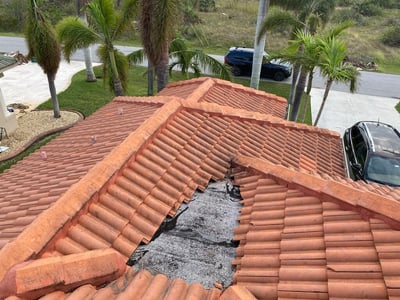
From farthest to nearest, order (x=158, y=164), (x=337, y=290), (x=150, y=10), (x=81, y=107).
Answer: (x=81, y=107), (x=150, y=10), (x=158, y=164), (x=337, y=290)

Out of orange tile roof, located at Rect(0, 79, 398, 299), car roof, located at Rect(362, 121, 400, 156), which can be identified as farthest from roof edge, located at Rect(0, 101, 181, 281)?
car roof, located at Rect(362, 121, 400, 156)

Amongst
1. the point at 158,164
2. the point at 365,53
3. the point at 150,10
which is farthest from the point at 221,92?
the point at 365,53

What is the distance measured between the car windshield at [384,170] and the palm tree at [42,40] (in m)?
12.6

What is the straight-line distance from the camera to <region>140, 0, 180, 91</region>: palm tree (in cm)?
1017

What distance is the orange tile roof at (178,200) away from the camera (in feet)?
10.6

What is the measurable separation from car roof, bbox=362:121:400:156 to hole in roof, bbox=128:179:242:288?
8094 mm

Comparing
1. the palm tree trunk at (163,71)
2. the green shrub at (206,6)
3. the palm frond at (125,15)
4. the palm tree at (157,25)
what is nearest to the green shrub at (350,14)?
the green shrub at (206,6)

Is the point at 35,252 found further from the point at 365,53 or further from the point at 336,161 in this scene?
the point at 365,53

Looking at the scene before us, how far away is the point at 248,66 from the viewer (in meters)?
24.0

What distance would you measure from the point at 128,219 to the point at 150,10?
840 cm

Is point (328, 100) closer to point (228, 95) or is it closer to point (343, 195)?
point (228, 95)

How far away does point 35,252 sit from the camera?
3.15 meters

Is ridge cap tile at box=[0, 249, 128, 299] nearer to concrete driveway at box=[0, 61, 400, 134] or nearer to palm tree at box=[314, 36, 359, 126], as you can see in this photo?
palm tree at box=[314, 36, 359, 126]

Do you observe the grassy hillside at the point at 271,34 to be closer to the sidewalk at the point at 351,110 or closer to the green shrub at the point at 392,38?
the green shrub at the point at 392,38
